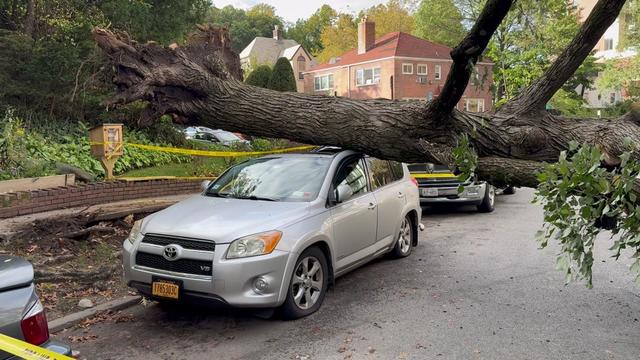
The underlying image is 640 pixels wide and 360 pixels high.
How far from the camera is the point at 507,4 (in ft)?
12.9

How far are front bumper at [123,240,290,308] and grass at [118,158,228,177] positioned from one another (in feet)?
24.8

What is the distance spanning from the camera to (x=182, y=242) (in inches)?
195

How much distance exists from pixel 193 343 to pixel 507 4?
3679 millimetres

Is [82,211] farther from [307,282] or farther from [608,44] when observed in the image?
[608,44]

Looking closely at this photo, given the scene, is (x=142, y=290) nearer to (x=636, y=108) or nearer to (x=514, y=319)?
(x=514, y=319)

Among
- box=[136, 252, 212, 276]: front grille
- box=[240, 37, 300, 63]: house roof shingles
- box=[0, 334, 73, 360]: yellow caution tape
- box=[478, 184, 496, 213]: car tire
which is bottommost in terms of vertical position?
box=[478, 184, 496, 213]: car tire

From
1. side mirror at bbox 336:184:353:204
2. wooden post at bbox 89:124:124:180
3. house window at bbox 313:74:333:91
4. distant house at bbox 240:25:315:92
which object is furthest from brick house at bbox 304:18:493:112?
side mirror at bbox 336:184:353:204

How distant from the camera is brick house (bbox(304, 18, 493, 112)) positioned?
4591 cm

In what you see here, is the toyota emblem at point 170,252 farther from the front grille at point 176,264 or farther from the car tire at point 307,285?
the car tire at point 307,285

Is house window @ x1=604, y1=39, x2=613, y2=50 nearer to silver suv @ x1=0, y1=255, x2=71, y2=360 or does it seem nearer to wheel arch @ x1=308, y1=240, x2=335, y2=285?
wheel arch @ x1=308, y1=240, x2=335, y2=285

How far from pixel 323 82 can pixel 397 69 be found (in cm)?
1131

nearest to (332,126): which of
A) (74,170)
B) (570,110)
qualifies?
(74,170)

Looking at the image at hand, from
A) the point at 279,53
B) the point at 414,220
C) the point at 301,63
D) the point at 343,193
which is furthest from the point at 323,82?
the point at 343,193

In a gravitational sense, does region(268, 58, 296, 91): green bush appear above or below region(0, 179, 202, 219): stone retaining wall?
above
